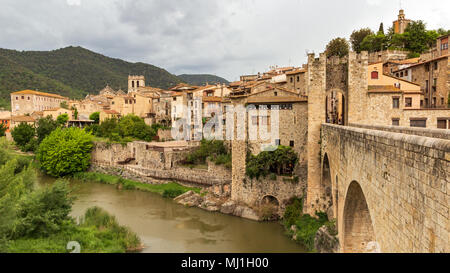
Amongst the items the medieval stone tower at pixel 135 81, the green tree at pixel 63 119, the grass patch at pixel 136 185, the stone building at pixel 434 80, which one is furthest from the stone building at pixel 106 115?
the stone building at pixel 434 80

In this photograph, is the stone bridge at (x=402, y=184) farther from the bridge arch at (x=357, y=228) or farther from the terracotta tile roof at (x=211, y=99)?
the terracotta tile roof at (x=211, y=99)

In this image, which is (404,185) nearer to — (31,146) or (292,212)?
(292,212)

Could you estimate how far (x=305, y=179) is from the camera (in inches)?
713

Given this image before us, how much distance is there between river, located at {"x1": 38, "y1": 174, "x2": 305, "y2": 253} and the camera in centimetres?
1573

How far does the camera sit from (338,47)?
33.2m

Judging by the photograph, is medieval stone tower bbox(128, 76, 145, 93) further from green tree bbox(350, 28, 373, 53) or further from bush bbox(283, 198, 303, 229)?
bush bbox(283, 198, 303, 229)

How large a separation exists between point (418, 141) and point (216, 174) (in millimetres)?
20675

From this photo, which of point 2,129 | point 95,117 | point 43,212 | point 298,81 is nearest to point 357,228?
point 43,212

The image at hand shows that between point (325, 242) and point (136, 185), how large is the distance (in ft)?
66.0

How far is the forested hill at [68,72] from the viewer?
7069 cm

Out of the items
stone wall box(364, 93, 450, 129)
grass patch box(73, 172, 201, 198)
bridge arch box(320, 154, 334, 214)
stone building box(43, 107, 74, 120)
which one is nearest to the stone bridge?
bridge arch box(320, 154, 334, 214)

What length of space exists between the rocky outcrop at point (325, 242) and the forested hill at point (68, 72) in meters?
70.0

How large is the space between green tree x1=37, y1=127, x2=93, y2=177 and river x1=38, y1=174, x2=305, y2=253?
29.1ft
